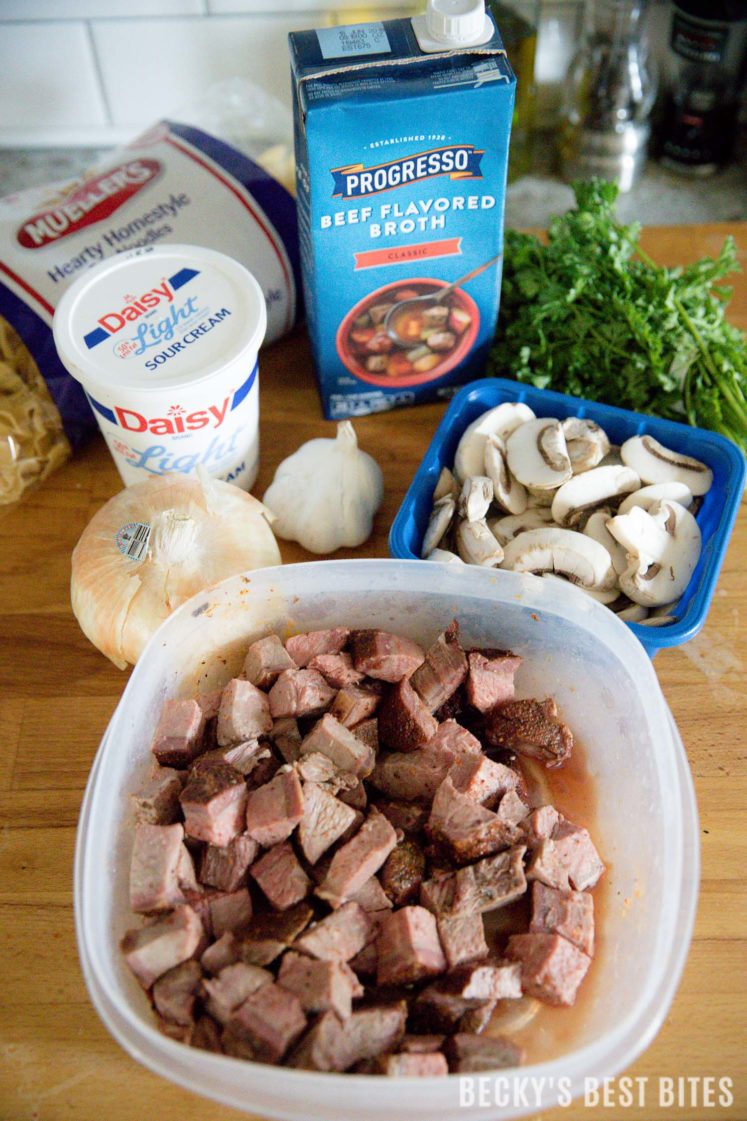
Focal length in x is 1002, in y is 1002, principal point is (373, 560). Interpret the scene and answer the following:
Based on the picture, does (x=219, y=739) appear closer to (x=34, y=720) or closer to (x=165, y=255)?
(x=34, y=720)

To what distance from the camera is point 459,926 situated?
1056mm

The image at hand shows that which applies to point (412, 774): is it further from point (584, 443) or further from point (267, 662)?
point (584, 443)

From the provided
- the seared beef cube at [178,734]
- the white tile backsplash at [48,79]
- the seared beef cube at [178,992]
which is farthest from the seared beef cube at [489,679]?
the white tile backsplash at [48,79]

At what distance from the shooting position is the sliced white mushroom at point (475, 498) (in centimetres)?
133

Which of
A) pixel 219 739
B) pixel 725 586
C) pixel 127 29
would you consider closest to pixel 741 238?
pixel 725 586

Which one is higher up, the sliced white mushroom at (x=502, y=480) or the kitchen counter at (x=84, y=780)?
the sliced white mushroom at (x=502, y=480)

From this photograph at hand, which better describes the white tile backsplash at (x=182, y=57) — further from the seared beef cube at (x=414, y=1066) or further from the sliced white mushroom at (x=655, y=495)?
the seared beef cube at (x=414, y=1066)

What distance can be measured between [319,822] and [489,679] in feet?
0.87

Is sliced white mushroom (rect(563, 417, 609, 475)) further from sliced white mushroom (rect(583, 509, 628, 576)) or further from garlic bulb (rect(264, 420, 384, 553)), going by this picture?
garlic bulb (rect(264, 420, 384, 553))

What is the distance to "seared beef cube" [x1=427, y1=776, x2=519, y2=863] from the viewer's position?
1090 millimetres

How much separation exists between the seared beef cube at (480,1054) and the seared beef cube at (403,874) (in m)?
0.16

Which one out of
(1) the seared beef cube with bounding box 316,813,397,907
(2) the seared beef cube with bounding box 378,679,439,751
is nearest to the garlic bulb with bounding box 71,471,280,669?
(2) the seared beef cube with bounding box 378,679,439,751

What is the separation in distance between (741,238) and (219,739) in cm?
130

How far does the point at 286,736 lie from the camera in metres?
1.21
